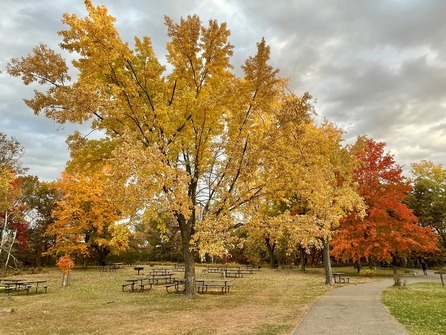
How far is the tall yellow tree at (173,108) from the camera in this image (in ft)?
36.6

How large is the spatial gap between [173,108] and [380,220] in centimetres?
1682

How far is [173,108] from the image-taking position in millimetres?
13438

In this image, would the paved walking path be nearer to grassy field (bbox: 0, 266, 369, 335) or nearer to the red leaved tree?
grassy field (bbox: 0, 266, 369, 335)

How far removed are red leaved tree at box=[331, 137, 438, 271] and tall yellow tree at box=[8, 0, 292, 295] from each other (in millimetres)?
10080

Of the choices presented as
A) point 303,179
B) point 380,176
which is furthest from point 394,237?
point 303,179

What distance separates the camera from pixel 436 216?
140 ft

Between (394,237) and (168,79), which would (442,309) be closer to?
(394,237)

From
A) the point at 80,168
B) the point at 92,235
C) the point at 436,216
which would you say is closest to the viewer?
the point at 80,168

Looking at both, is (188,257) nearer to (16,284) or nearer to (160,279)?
(160,279)

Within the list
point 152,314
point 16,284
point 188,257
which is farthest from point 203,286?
point 16,284

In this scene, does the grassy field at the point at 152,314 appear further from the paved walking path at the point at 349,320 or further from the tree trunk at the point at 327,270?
the tree trunk at the point at 327,270

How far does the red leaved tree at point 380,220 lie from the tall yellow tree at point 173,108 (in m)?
10.1

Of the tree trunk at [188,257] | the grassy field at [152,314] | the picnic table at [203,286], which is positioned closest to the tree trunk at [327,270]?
the grassy field at [152,314]

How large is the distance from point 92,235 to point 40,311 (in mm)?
25303
